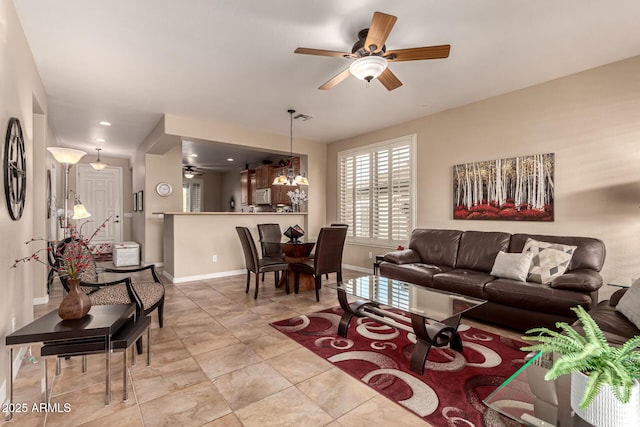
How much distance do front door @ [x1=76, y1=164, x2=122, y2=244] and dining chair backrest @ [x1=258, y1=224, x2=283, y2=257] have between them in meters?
5.48

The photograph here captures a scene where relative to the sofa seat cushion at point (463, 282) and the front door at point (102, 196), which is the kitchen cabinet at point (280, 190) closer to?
the front door at point (102, 196)

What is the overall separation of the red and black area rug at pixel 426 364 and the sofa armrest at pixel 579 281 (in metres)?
0.69

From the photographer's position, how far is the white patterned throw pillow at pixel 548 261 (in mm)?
3047

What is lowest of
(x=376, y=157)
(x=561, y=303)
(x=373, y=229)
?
(x=561, y=303)

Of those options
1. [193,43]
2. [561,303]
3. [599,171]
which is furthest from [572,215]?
[193,43]

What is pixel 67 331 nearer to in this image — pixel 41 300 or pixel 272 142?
pixel 41 300

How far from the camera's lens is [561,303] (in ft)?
8.77

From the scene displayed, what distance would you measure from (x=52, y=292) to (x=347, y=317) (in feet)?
14.9

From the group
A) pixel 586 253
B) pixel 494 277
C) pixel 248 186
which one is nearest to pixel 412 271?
pixel 494 277

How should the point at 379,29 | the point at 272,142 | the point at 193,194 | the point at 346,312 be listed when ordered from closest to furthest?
the point at 379,29
the point at 346,312
the point at 272,142
the point at 193,194

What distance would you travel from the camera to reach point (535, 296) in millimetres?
2805

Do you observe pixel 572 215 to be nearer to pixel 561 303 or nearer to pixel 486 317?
pixel 561 303

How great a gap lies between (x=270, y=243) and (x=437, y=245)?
2.56m

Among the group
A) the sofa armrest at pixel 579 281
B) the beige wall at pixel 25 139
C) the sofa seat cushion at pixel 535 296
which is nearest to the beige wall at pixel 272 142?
the beige wall at pixel 25 139
